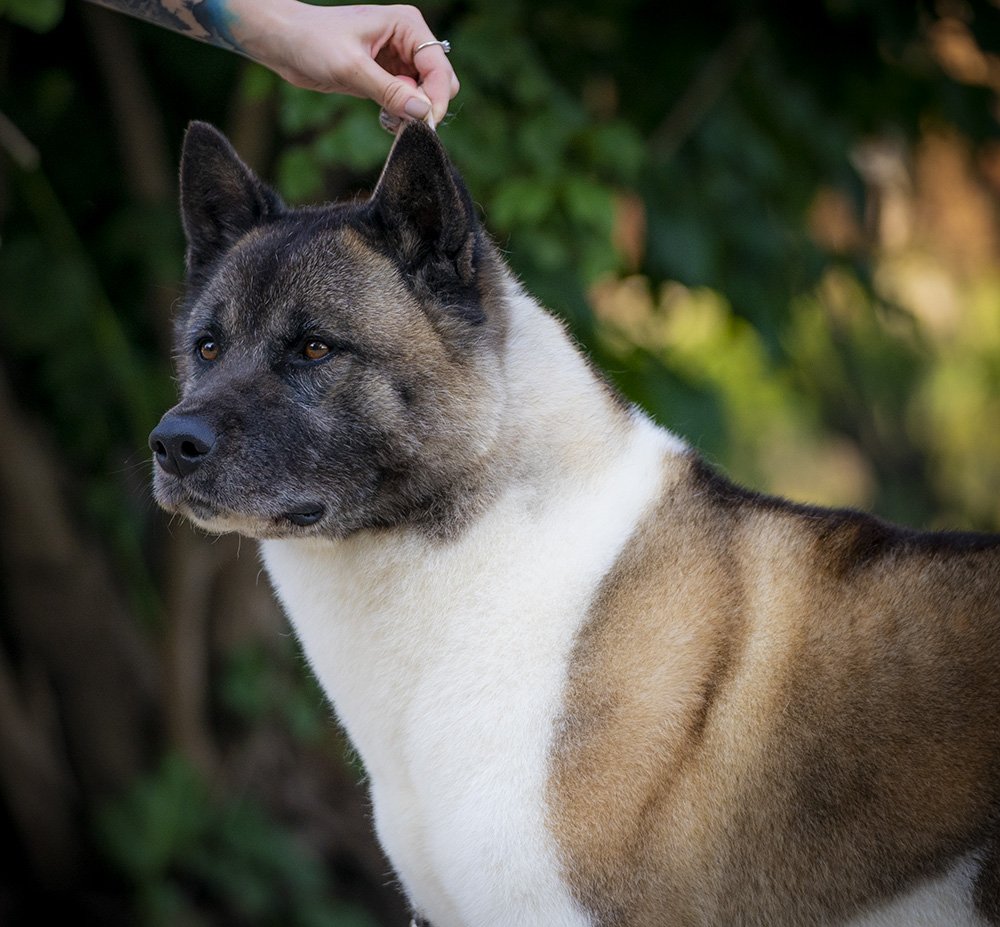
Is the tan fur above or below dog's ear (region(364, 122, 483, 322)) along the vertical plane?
below

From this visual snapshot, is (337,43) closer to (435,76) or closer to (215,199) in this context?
(435,76)

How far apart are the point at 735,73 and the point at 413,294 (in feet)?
10.9

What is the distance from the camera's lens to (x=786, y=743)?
7.47 ft

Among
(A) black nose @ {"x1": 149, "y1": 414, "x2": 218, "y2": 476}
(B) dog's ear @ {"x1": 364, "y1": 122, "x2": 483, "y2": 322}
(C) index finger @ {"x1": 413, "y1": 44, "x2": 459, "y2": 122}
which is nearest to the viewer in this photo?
(A) black nose @ {"x1": 149, "y1": 414, "x2": 218, "y2": 476}

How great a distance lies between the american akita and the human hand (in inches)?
9.3

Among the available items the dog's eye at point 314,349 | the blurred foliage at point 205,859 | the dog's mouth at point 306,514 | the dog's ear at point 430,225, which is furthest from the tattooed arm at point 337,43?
the blurred foliage at point 205,859

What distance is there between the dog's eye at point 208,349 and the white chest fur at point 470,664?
0.53 m

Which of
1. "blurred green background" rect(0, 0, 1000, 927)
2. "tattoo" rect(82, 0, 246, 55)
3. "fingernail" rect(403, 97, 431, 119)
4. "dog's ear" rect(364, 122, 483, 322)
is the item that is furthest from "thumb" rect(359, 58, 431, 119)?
"blurred green background" rect(0, 0, 1000, 927)

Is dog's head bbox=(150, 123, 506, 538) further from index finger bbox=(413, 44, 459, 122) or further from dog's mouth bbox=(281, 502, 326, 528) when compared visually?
index finger bbox=(413, 44, 459, 122)

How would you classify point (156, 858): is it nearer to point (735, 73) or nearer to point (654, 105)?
point (654, 105)

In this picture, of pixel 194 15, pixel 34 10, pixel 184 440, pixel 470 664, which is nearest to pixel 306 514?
pixel 184 440

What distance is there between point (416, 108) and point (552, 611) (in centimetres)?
124

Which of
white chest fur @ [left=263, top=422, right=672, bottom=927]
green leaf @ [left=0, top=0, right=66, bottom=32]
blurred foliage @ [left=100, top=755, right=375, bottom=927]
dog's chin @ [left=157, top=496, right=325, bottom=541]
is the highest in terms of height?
green leaf @ [left=0, top=0, right=66, bottom=32]

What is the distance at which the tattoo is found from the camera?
276cm
